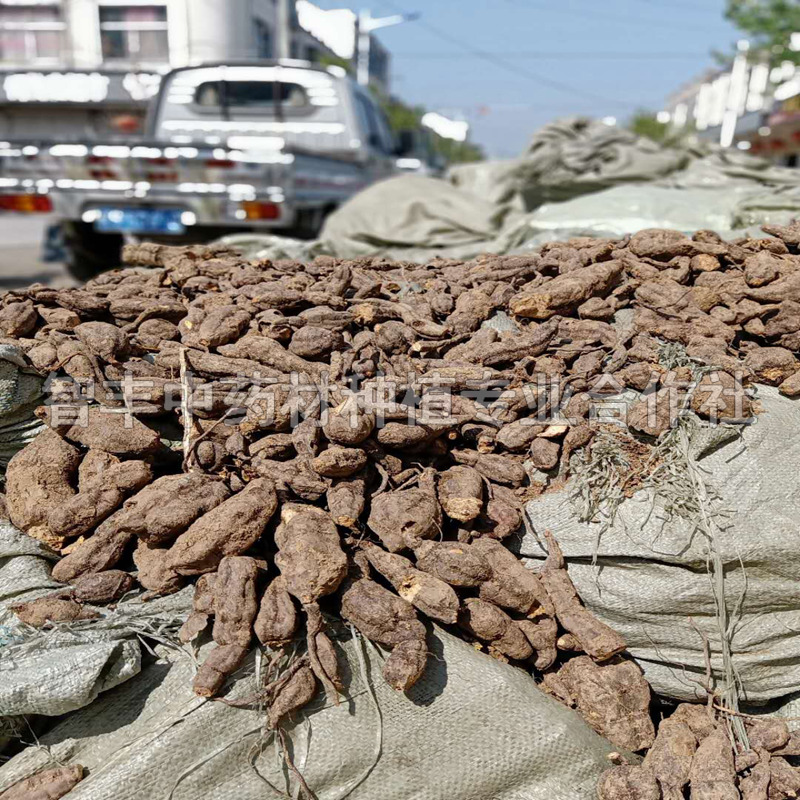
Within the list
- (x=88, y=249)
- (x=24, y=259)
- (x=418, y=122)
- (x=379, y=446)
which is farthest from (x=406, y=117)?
(x=379, y=446)

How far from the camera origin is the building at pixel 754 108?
54.1 ft

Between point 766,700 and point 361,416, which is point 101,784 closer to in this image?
point 361,416

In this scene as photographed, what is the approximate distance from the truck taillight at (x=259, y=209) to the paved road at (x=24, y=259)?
148 cm

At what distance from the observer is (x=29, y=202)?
4.80 meters

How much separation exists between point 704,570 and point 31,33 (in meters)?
21.1

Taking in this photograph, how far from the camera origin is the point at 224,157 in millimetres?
4480

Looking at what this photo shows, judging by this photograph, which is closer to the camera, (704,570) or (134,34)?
(704,570)

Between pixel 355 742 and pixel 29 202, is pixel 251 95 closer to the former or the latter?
pixel 29 202

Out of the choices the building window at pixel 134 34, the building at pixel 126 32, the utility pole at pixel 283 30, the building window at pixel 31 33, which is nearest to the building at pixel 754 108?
the utility pole at pixel 283 30

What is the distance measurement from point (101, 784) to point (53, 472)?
2.24 ft

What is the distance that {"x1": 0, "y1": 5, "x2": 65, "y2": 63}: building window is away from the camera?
17438 mm

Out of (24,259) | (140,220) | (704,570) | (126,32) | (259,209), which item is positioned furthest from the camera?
Answer: (126,32)

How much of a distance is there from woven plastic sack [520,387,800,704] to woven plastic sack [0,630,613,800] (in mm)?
270

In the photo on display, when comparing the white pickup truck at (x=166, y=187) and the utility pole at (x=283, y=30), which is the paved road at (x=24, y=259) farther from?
the utility pole at (x=283, y=30)
